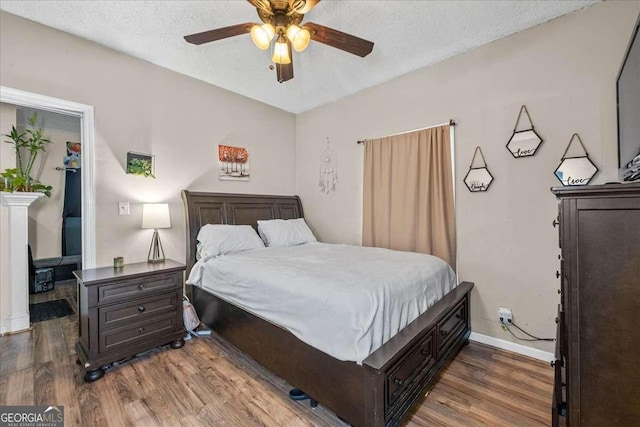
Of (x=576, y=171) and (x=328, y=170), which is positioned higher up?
(x=328, y=170)

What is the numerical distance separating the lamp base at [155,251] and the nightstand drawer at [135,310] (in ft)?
1.58

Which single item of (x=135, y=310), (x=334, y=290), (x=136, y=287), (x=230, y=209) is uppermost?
(x=230, y=209)

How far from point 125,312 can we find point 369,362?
1947 mm

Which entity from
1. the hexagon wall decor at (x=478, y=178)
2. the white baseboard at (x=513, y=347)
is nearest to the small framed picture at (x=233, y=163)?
the hexagon wall decor at (x=478, y=178)

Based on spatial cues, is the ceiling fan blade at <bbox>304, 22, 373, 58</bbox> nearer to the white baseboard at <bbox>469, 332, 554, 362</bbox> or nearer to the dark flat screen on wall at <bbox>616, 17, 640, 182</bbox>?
the dark flat screen on wall at <bbox>616, 17, 640, 182</bbox>

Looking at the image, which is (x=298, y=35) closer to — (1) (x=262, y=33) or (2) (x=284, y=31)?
(2) (x=284, y=31)

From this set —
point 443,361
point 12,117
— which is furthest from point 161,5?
point 443,361

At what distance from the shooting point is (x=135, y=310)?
7.32 feet

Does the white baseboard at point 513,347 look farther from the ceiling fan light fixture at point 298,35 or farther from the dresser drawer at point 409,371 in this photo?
the ceiling fan light fixture at point 298,35

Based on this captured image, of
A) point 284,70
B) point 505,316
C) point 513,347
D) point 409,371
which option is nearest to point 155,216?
point 284,70

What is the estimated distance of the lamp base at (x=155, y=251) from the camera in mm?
2732

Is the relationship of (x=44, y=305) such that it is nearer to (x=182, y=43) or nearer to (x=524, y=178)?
(x=182, y=43)

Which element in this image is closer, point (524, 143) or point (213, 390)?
point (213, 390)

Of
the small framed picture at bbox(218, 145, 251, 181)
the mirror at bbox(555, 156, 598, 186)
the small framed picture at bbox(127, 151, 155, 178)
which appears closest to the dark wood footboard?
the mirror at bbox(555, 156, 598, 186)
